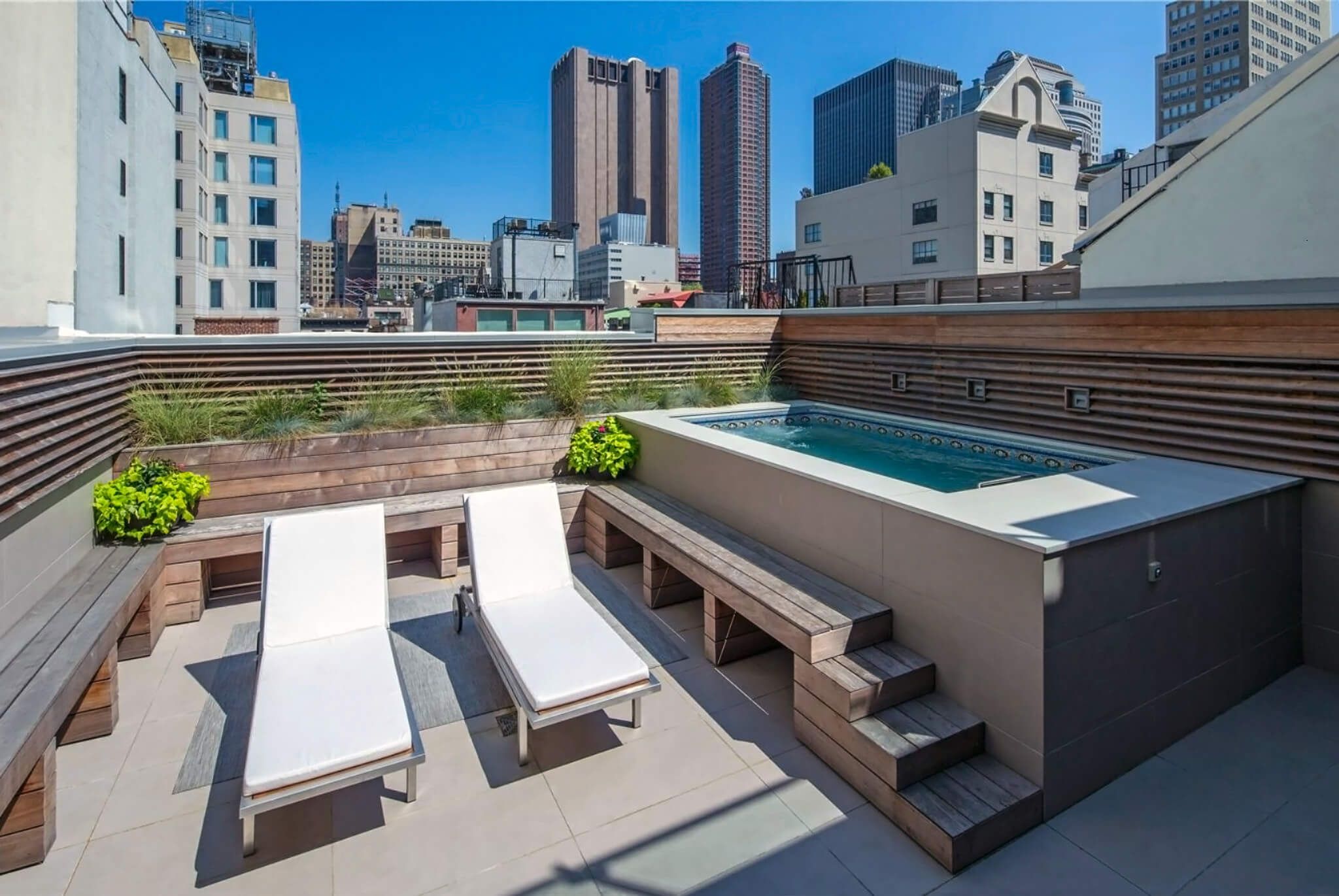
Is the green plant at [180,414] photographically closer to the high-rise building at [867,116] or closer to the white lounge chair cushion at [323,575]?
the white lounge chair cushion at [323,575]

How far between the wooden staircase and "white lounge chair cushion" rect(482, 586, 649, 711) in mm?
931

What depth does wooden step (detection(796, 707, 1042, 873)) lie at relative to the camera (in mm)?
2713

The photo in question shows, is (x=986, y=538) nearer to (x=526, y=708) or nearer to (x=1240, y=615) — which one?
(x=1240, y=615)

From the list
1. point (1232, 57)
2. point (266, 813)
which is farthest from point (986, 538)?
point (1232, 57)

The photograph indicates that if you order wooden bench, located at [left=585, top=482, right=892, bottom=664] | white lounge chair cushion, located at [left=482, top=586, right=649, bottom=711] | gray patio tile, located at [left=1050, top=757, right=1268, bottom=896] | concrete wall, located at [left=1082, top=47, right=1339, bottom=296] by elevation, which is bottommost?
gray patio tile, located at [left=1050, top=757, right=1268, bottom=896]

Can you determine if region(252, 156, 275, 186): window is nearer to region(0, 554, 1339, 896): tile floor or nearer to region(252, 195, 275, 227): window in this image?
region(252, 195, 275, 227): window

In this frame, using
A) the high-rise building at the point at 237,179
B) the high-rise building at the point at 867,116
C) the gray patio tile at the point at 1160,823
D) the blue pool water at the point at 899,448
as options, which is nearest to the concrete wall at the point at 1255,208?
the blue pool water at the point at 899,448

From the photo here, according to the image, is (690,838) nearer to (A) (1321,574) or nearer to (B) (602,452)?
(A) (1321,574)

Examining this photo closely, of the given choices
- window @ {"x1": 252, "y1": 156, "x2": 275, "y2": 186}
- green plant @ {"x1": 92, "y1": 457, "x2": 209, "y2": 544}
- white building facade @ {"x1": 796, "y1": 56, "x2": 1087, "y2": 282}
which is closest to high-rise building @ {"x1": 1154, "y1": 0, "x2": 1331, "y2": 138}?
white building facade @ {"x1": 796, "y1": 56, "x2": 1087, "y2": 282}

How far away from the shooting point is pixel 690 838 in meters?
2.91

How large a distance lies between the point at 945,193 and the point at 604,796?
26.2 m

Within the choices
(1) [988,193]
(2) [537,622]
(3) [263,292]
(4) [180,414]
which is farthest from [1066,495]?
(3) [263,292]

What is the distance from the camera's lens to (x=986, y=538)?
120 inches

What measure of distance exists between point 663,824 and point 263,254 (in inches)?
1331
